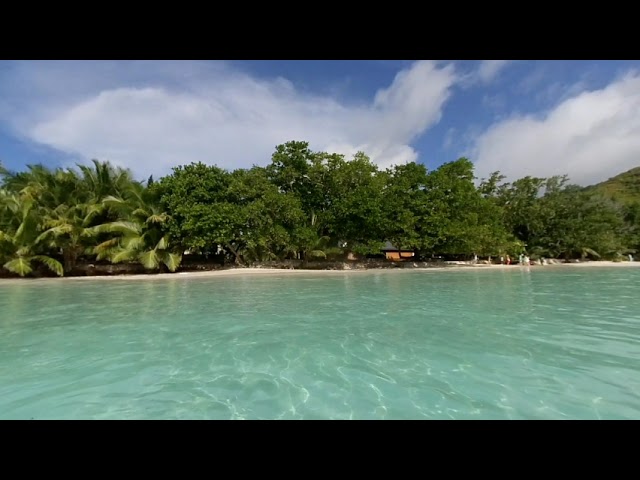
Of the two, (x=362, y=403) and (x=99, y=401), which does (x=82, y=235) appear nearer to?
(x=99, y=401)

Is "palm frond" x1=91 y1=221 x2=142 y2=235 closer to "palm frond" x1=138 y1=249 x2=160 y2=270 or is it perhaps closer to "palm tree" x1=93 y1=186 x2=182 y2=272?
"palm tree" x1=93 y1=186 x2=182 y2=272

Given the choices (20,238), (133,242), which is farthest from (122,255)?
(20,238)

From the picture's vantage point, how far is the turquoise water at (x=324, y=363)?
338 centimetres

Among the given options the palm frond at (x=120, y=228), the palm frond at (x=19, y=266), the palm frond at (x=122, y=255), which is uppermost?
the palm frond at (x=120, y=228)

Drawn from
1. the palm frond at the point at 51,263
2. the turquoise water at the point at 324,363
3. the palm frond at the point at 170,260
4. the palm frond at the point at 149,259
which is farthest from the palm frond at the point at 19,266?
the turquoise water at the point at 324,363

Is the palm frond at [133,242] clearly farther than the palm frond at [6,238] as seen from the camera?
Yes

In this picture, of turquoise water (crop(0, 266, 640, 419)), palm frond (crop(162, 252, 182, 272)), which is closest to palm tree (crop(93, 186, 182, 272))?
palm frond (crop(162, 252, 182, 272))

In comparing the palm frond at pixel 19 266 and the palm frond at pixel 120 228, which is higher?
the palm frond at pixel 120 228

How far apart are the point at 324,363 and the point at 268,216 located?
19.8 meters

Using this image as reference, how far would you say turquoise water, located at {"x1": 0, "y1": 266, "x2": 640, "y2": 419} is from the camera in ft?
11.1

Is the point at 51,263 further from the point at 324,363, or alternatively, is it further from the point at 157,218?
the point at 324,363

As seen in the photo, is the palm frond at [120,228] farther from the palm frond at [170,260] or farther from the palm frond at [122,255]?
the palm frond at [170,260]

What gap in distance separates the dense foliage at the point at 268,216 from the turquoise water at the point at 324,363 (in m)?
14.0
